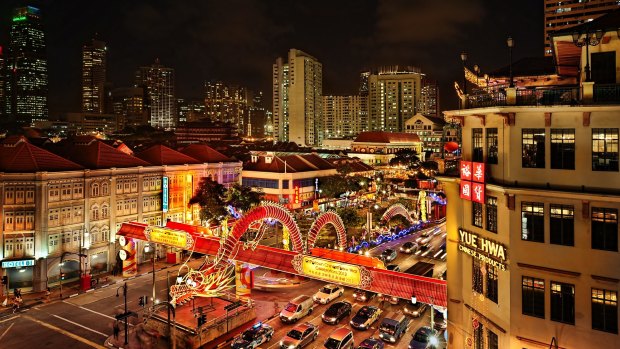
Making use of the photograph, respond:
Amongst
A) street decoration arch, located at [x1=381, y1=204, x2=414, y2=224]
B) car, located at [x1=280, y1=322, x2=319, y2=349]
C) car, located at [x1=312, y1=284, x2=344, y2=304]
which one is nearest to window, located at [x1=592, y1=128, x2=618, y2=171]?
car, located at [x1=280, y1=322, x2=319, y2=349]

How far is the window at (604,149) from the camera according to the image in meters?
20.2

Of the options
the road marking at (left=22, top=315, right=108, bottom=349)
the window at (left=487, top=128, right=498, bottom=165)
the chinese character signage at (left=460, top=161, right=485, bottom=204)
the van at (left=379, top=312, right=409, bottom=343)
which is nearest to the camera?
the window at (left=487, top=128, right=498, bottom=165)

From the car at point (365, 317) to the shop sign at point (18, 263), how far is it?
106ft

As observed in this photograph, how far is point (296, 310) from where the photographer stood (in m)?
37.8

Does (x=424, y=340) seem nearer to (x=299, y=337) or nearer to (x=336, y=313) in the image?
(x=336, y=313)

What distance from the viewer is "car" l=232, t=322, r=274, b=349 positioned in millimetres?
32594

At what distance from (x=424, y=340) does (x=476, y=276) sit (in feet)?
31.1

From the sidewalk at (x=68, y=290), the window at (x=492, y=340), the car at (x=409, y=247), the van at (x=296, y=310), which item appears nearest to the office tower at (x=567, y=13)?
the car at (x=409, y=247)

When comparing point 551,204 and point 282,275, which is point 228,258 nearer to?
point 282,275

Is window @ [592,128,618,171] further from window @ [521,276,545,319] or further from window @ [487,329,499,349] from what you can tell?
window @ [487,329,499,349]

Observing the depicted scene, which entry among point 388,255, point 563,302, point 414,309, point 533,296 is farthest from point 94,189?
point 563,302

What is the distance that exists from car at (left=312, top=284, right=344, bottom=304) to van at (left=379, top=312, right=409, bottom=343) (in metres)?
7.73

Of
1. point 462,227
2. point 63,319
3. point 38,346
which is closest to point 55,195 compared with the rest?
point 63,319

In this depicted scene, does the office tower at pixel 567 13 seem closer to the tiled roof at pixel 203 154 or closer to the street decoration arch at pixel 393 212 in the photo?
the street decoration arch at pixel 393 212
